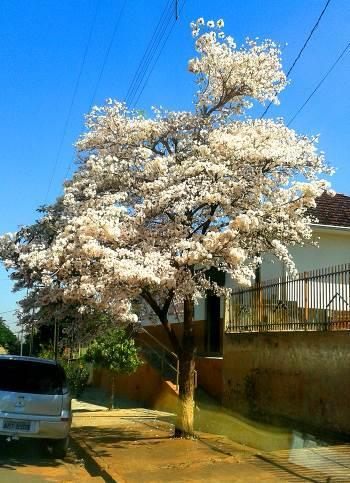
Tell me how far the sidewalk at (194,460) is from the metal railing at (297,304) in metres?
2.64

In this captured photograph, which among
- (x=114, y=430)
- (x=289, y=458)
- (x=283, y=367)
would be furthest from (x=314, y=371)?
(x=114, y=430)

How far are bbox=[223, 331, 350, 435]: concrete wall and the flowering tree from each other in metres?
1.90

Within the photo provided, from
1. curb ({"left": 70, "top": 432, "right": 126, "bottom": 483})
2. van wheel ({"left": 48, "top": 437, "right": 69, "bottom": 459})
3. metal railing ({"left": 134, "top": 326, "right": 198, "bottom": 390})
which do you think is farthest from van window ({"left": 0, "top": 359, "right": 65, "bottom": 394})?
metal railing ({"left": 134, "top": 326, "right": 198, "bottom": 390})

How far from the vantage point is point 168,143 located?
38.0 ft

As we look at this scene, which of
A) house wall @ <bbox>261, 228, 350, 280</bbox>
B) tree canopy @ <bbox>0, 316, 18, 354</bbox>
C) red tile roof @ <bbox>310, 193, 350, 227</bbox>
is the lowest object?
tree canopy @ <bbox>0, 316, 18, 354</bbox>

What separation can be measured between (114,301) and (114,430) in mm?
4444

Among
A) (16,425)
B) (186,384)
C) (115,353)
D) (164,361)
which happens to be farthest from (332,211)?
(16,425)

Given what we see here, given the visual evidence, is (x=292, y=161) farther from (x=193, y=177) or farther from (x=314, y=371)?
(x=314, y=371)

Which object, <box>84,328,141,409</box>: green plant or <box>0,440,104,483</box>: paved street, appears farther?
<box>84,328,141,409</box>: green plant

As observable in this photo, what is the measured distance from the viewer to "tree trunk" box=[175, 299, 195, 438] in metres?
→ 11.4

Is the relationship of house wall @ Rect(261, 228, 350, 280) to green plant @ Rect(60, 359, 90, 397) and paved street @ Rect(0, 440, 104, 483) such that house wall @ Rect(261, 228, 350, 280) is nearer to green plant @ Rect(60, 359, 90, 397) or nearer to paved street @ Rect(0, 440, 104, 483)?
paved street @ Rect(0, 440, 104, 483)

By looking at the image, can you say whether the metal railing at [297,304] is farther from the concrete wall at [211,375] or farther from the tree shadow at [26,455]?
the tree shadow at [26,455]

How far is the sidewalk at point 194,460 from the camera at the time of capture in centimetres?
816

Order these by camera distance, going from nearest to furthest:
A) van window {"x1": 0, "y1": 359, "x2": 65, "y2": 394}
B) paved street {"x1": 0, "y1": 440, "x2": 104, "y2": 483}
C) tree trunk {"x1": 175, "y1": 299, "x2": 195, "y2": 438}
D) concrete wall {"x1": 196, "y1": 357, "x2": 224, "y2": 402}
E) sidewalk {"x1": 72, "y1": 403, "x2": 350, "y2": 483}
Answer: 1. sidewalk {"x1": 72, "y1": 403, "x2": 350, "y2": 483}
2. paved street {"x1": 0, "y1": 440, "x2": 104, "y2": 483}
3. van window {"x1": 0, "y1": 359, "x2": 65, "y2": 394}
4. tree trunk {"x1": 175, "y1": 299, "x2": 195, "y2": 438}
5. concrete wall {"x1": 196, "y1": 357, "x2": 224, "y2": 402}
